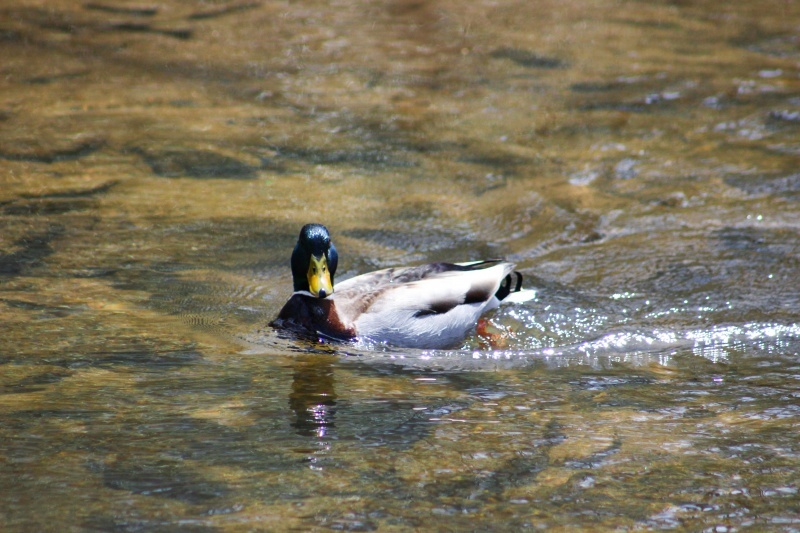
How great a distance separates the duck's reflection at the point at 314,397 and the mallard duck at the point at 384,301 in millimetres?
331

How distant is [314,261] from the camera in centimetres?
577

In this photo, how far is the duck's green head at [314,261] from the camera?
5680 millimetres

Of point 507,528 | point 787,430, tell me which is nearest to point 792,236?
point 787,430

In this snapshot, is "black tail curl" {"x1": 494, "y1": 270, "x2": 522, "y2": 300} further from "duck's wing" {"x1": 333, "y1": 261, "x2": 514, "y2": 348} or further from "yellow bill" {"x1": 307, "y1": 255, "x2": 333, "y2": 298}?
"yellow bill" {"x1": 307, "y1": 255, "x2": 333, "y2": 298}

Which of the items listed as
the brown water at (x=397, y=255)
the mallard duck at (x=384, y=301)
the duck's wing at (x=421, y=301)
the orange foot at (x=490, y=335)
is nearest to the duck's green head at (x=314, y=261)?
the mallard duck at (x=384, y=301)

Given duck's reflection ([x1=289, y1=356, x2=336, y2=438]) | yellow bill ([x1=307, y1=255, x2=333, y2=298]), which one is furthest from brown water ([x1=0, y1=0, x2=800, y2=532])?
yellow bill ([x1=307, y1=255, x2=333, y2=298])

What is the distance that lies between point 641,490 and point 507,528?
61cm

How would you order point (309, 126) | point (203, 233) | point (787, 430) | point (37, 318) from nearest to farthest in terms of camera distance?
point (787, 430) < point (37, 318) < point (203, 233) < point (309, 126)

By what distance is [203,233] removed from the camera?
7.19 metres

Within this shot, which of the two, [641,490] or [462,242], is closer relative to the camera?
[641,490]

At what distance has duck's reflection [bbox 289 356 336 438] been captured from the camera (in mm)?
4355

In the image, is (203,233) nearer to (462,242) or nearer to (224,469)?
(462,242)

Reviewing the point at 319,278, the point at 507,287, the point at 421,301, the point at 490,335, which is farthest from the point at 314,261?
the point at 507,287

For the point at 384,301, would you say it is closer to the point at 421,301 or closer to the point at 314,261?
the point at 421,301
